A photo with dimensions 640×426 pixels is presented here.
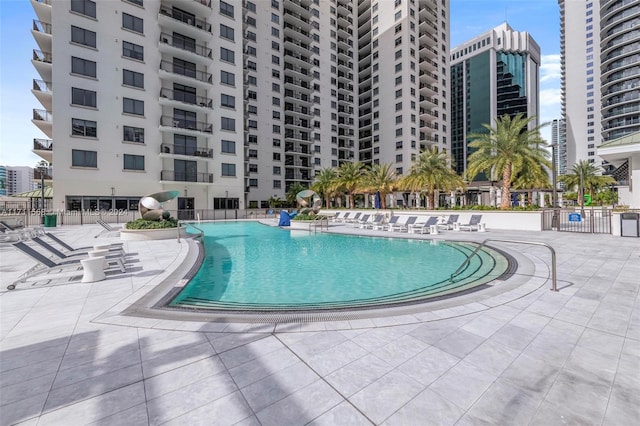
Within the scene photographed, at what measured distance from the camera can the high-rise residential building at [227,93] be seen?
28.2 metres

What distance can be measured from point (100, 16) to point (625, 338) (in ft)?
141

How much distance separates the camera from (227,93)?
37.4 meters

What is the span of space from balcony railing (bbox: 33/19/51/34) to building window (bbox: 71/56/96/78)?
5617 millimetres

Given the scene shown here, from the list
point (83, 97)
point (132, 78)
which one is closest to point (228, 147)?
point (132, 78)

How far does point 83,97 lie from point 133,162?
24.1 ft

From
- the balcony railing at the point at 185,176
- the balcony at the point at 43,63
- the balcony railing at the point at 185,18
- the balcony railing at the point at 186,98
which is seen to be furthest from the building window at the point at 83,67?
the balcony railing at the point at 185,176

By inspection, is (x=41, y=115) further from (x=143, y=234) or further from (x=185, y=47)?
(x=143, y=234)

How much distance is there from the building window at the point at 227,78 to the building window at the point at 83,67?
13.5 meters

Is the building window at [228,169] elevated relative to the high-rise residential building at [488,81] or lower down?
lower down

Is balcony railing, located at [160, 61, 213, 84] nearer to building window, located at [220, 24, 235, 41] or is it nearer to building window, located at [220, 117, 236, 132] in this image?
building window, located at [220, 117, 236, 132]

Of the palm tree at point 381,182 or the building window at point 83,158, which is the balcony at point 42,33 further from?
the palm tree at point 381,182

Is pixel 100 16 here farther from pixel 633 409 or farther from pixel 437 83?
pixel 437 83

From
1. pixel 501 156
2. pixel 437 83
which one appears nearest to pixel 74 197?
pixel 501 156

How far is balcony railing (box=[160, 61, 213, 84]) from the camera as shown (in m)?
32.8
